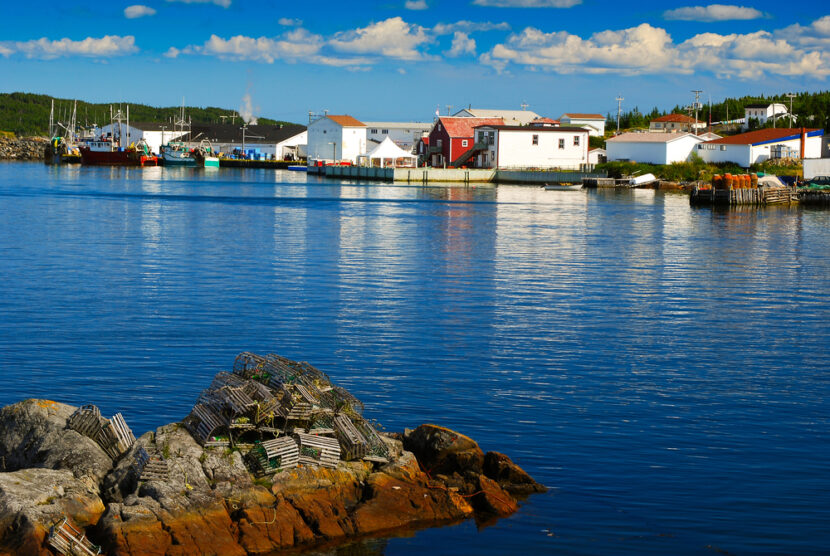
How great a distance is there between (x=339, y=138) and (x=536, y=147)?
3626 cm

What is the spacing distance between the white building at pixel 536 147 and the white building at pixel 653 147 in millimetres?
3510

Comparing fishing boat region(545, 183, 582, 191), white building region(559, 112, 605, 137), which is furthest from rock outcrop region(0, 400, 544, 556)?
white building region(559, 112, 605, 137)

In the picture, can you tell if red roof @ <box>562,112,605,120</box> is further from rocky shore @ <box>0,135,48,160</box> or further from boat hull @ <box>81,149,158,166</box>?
rocky shore @ <box>0,135,48,160</box>

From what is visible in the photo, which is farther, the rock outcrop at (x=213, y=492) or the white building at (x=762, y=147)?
the white building at (x=762, y=147)

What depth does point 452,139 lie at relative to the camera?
353 ft

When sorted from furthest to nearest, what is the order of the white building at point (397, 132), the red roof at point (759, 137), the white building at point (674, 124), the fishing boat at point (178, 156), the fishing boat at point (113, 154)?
1. the fishing boat at point (178, 156)
2. the fishing boat at point (113, 154)
3. the white building at point (397, 132)
4. the white building at point (674, 124)
5. the red roof at point (759, 137)

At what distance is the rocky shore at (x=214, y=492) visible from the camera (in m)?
9.93

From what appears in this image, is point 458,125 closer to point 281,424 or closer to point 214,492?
point 281,424

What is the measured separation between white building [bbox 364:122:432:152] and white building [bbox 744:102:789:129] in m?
43.6

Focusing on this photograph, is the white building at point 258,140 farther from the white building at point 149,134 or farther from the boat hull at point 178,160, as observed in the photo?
the boat hull at point 178,160

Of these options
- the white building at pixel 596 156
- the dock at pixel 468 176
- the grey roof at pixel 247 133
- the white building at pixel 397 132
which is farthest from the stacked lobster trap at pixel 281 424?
the grey roof at pixel 247 133

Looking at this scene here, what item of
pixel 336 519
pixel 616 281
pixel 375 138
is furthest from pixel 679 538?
pixel 375 138

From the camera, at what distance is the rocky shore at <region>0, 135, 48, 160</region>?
591 feet

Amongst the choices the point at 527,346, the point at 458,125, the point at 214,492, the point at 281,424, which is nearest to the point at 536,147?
the point at 458,125
